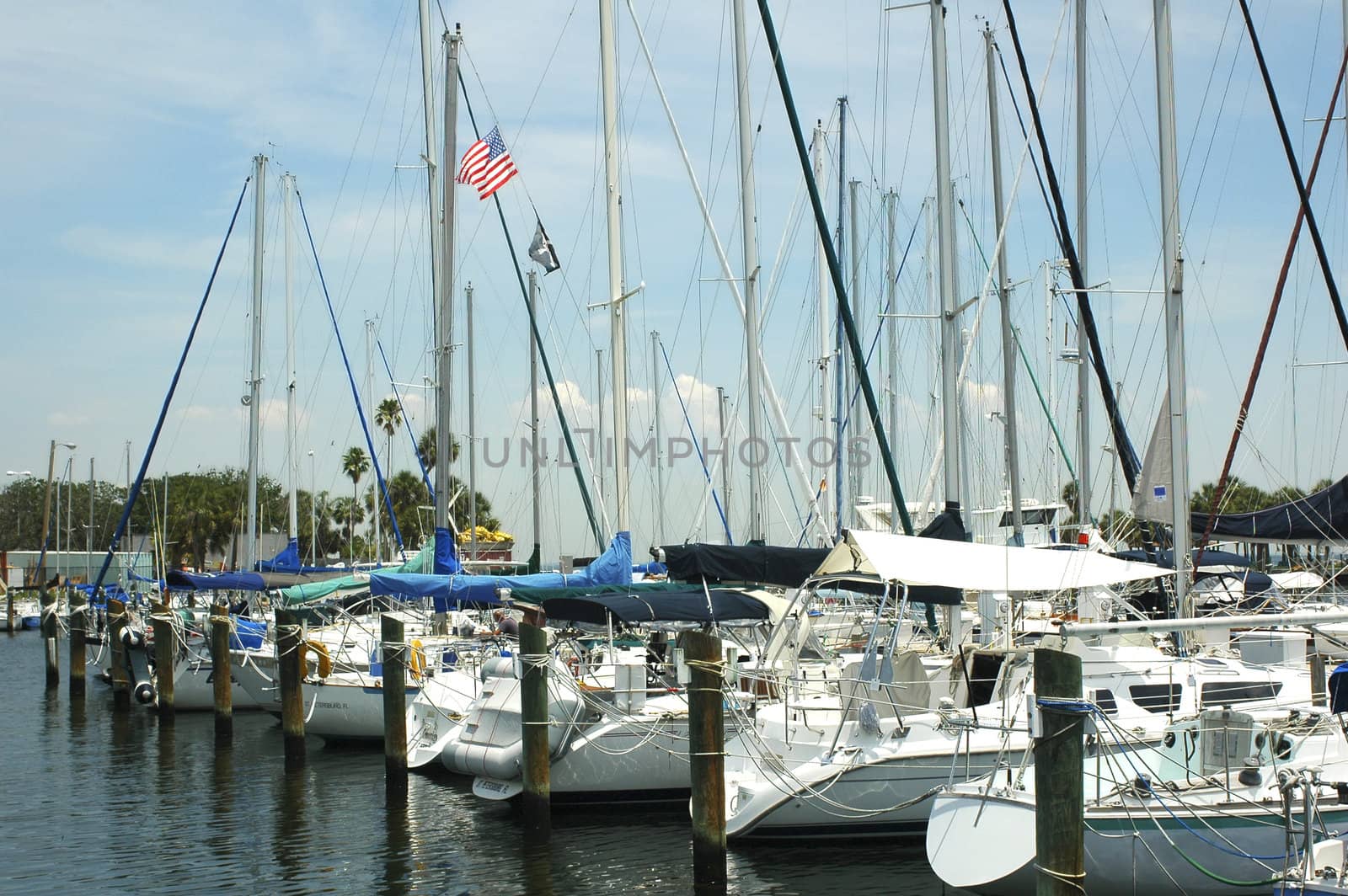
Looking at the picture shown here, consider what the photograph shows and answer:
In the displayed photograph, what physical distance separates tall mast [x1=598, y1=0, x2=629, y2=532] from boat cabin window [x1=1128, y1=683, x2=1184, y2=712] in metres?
10.2

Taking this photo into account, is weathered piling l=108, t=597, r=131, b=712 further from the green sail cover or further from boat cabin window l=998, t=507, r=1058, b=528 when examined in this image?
boat cabin window l=998, t=507, r=1058, b=528

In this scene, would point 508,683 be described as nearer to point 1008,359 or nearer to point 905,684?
point 905,684

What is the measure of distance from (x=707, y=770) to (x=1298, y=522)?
1201cm

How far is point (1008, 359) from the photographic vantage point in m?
28.8

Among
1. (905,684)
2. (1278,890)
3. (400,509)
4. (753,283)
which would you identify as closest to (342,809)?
(905,684)

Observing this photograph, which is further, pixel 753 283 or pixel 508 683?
pixel 753 283

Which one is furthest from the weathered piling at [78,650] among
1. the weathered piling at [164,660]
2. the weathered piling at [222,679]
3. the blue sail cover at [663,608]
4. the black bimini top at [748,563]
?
the black bimini top at [748,563]

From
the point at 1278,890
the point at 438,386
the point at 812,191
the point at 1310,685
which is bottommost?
the point at 1278,890

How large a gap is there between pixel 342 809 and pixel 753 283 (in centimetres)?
1211

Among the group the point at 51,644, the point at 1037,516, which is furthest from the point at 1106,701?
the point at 51,644

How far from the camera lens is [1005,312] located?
1170 inches

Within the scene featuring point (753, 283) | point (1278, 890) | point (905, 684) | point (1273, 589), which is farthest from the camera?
point (753, 283)

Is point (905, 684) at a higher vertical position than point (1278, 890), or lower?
higher

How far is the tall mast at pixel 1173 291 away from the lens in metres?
18.8
